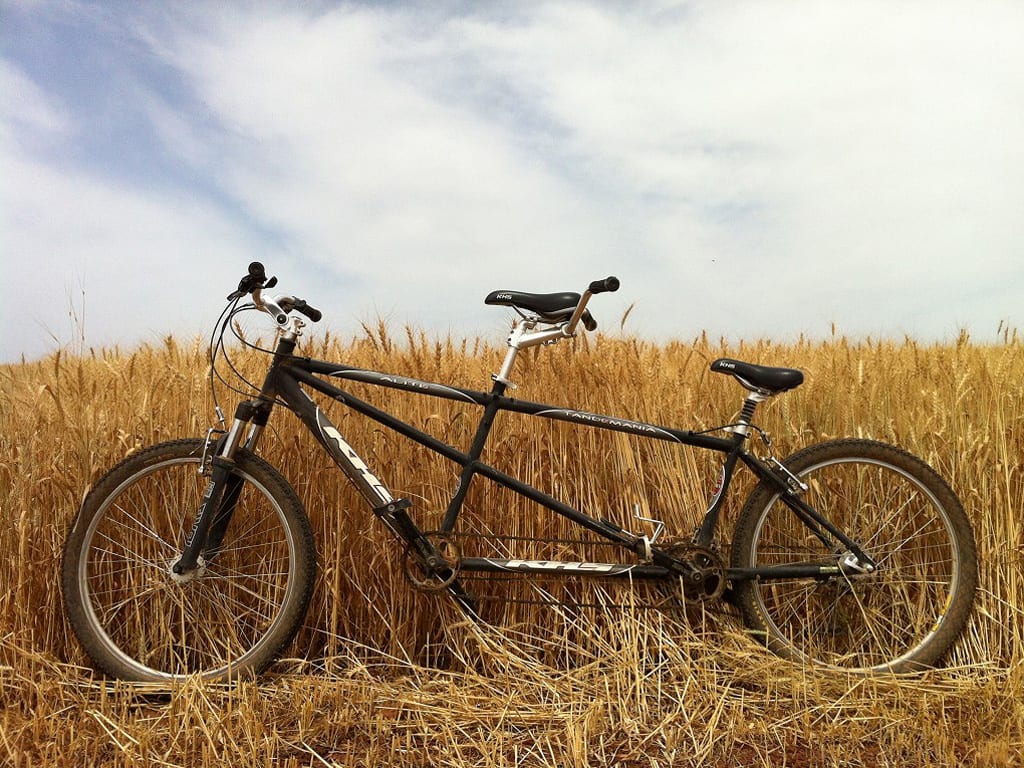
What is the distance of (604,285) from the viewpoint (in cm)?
262

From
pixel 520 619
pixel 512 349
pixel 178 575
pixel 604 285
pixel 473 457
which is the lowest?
pixel 520 619

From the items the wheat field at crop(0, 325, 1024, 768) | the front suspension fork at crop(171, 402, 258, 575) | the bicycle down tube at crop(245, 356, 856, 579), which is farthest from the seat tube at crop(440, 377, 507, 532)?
the front suspension fork at crop(171, 402, 258, 575)

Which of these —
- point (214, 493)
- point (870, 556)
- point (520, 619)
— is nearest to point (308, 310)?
point (214, 493)

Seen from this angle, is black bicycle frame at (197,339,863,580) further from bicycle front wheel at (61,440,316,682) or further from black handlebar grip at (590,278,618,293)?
black handlebar grip at (590,278,618,293)

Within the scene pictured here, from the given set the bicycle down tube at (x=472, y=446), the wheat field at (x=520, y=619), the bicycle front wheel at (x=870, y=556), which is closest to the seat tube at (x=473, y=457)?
the bicycle down tube at (x=472, y=446)

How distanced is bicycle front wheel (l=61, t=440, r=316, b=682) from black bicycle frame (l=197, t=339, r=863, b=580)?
0.25m

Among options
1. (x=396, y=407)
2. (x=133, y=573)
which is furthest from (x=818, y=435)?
(x=133, y=573)

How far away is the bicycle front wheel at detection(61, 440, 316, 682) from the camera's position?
2.79 meters

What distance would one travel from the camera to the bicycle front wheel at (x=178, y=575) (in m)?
2.79

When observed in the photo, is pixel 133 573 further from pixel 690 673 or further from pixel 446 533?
pixel 690 673

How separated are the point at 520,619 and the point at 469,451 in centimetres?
74

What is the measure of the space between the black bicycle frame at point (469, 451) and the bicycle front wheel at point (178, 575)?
250 millimetres

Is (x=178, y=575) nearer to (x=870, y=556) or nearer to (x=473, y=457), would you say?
(x=473, y=457)

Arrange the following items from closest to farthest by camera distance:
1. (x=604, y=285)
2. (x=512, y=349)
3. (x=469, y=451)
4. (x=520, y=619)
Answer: (x=604, y=285) → (x=512, y=349) → (x=469, y=451) → (x=520, y=619)
